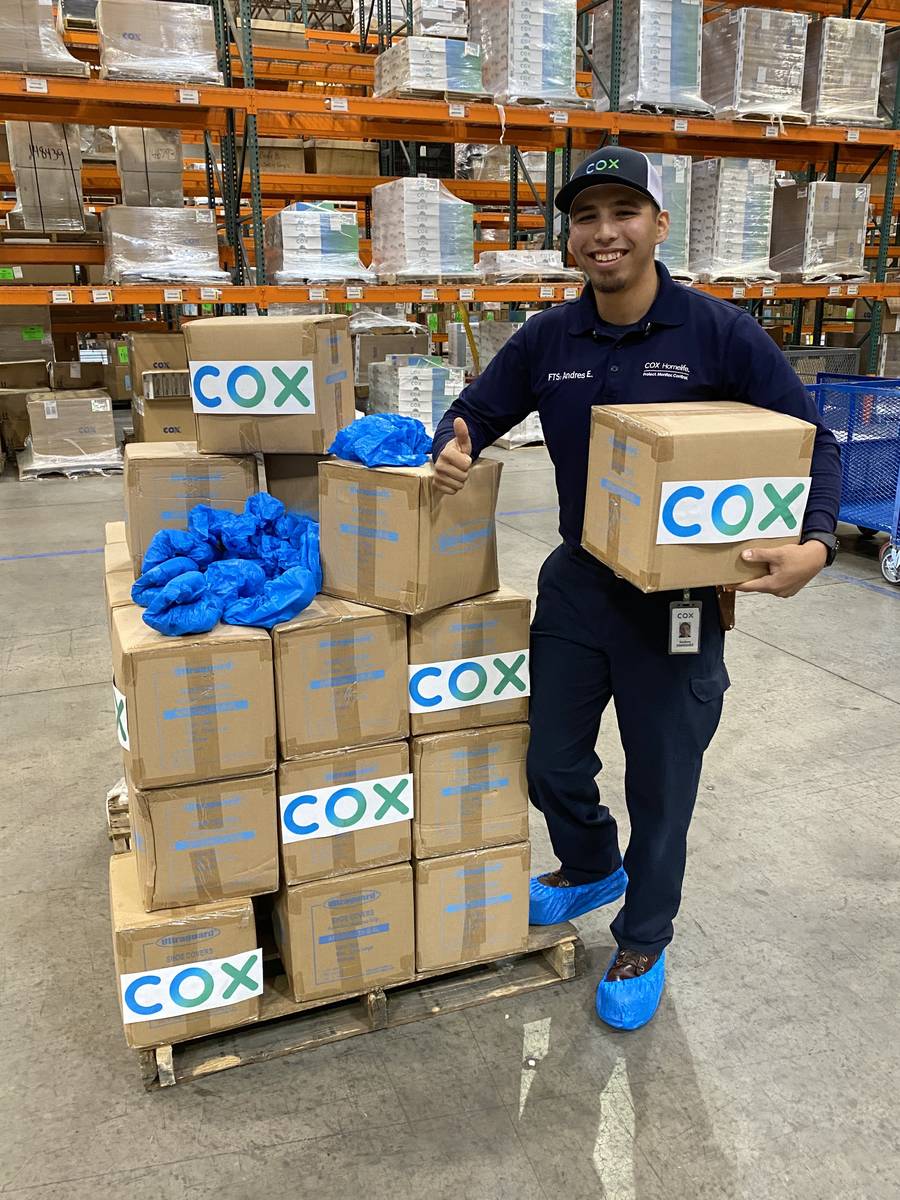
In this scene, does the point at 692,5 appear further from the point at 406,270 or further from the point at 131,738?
the point at 131,738

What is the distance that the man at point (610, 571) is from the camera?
192cm

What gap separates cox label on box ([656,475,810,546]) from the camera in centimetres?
174

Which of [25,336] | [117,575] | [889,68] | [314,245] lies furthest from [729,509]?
[25,336]

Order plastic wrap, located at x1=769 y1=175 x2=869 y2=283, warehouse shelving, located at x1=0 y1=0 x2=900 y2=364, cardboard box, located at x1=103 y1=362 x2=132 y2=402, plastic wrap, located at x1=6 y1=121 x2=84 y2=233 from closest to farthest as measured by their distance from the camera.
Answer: warehouse shelving, located at x1=0 y1=0 x2=900 y2=364
plastic wrap, located at x1=6 y1=121 x2=84 y2=233
plastic wrap, located at x1=769 y1=175 x2=869 y2=283
cardboard box, located at x1=103 y1=362 x2=132 y2=402

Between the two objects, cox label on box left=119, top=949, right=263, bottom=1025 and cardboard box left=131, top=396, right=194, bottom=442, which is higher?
cardboard box left=131, top=396, right=194, bottom=442

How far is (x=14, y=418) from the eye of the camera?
970 cm

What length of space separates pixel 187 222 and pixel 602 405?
5.73 m

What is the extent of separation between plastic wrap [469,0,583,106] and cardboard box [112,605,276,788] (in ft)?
20.9

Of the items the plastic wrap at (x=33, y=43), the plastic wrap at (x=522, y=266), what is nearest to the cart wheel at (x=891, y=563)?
the plastic wrap at (x=522, y=266)

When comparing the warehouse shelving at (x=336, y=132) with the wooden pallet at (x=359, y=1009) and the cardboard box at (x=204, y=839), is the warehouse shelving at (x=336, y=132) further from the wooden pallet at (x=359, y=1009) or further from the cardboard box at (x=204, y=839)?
the wooden pallet at (x=359, y=1009)

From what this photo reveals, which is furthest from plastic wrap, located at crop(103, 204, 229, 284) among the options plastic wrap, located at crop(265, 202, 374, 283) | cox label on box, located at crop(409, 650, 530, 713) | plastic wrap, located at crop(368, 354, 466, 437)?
cox label on box, located at crop(409, 650, 530, 713)

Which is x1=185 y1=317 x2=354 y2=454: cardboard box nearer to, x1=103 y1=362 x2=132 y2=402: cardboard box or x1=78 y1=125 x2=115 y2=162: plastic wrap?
x1=78 y1=125 x2=115 y2=162: plastic wrap

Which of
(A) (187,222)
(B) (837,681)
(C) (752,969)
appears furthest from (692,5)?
(C) (752,969)

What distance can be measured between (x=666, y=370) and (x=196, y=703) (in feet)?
3.99
